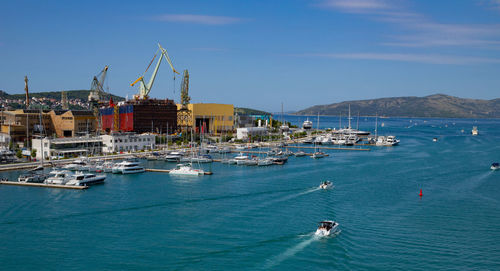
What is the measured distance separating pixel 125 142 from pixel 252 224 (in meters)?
30.6

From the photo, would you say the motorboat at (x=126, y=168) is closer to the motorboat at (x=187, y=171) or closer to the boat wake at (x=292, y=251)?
the motorboat at (x=187, y=171)

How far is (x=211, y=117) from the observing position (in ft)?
232

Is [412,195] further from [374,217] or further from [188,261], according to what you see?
[188,261]

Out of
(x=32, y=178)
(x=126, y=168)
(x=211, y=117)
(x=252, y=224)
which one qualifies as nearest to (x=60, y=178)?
(x=32, y=178)

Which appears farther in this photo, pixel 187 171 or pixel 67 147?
pixel 67 147

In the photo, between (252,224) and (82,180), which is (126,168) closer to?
(82,180)

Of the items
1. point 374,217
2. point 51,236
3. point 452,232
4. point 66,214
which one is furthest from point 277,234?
point 66,214

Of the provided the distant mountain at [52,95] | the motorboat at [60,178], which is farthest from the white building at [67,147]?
the distant mountain at [52,95]

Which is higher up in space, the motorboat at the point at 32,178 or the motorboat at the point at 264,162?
the motorboat at the point at 264,162

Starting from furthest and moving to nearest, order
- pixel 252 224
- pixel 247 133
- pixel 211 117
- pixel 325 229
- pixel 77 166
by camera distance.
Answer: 1. pixel 211 117
2. pixel 247 133
3. pixel 77 166
4. pixel 252 224
5. pixel 325 229

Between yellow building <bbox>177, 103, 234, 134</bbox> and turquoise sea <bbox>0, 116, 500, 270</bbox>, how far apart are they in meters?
37.3

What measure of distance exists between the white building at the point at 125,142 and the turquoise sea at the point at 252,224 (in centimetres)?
1367

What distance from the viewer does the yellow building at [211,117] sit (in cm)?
6919

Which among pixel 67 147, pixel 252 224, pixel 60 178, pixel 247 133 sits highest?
pixel 247 133
